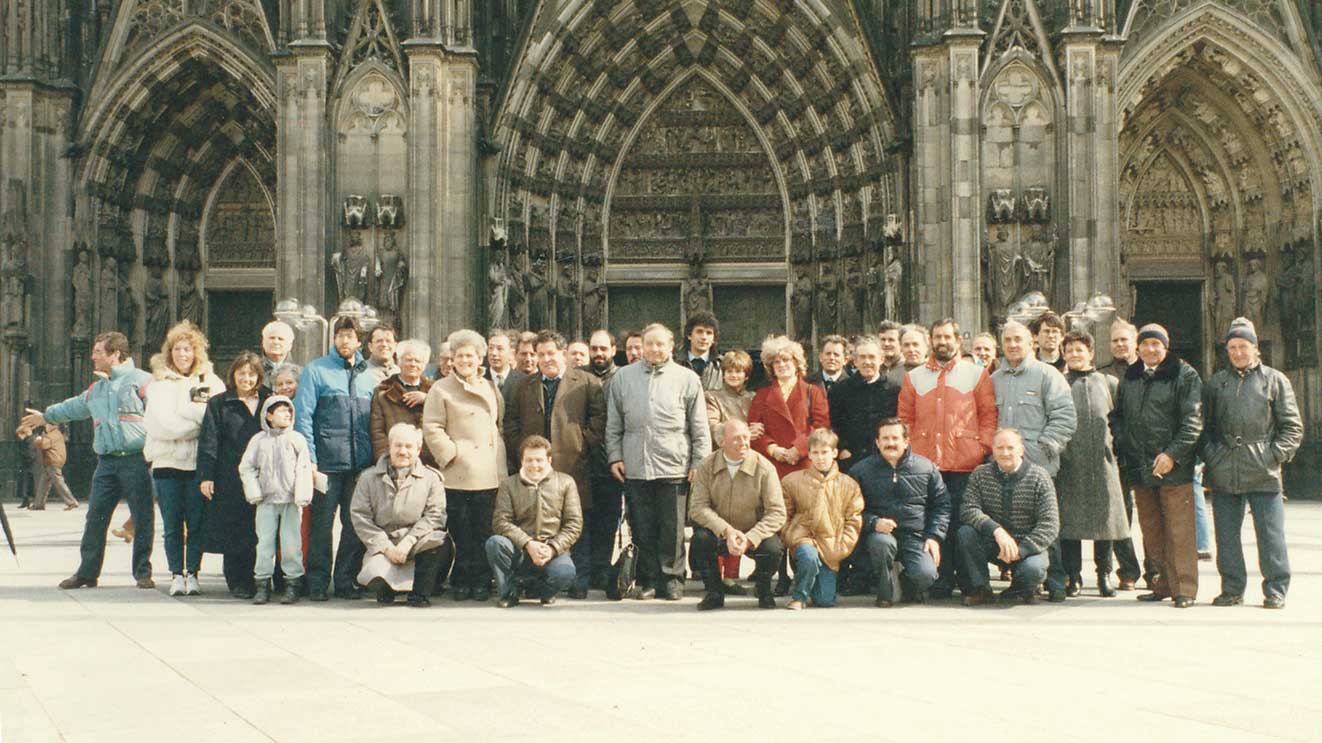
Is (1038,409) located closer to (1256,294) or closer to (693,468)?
(693,468)

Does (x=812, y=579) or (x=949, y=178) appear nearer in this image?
(x=812, y=579)

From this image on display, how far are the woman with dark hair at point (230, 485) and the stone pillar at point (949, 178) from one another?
9.85 m

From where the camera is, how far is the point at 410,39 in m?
16.7

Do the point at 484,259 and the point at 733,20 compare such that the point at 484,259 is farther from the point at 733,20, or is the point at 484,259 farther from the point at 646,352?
the point at 646,352

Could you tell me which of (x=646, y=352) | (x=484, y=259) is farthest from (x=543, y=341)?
(x=484, y=259)

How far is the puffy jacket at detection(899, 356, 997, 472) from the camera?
870cm

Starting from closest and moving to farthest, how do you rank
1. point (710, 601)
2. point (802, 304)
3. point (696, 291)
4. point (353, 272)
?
point (710, 601), point (353, 272), point (802, 304), point (696, 291)

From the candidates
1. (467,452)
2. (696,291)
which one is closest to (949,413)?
(467,452)

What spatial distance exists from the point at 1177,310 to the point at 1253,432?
1171cm

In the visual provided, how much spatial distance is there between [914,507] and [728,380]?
1.58 metres

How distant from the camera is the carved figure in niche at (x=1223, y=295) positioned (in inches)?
735

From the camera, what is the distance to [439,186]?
54.6ft

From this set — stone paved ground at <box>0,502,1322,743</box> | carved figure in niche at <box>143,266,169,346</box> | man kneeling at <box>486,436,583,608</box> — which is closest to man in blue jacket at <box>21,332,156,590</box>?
stone paved ground at <box>0,502,1322,743</box>

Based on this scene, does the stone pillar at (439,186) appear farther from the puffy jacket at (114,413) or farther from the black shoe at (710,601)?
the black shoe at (710,601)
